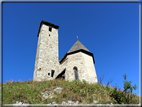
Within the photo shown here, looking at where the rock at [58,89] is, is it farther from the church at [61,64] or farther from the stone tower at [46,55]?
the stone tower at [46,55]

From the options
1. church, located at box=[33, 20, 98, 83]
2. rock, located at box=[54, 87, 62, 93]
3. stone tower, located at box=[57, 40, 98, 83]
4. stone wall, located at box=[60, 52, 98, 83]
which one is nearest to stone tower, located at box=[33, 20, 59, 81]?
church, located at box=[33, 20, 98, 83]

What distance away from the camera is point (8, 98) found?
6.95 m

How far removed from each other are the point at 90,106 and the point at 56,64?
33.8 ft

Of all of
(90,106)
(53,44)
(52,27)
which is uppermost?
(52,27)

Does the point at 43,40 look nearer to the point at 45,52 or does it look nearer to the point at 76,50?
the point at 45,52

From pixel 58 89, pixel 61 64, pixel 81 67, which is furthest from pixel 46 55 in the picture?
pixel 58 89

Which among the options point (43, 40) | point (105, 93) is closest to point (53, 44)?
point (43, 40)

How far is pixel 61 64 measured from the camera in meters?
16.5

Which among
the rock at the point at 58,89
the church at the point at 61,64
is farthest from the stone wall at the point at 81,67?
the rock at the point at 58,89

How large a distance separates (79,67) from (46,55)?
558 centimetres

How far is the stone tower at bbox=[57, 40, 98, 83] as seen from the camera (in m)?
13.0

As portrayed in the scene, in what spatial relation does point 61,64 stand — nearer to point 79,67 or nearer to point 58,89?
point 79,67

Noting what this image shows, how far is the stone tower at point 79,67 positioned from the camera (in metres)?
13.0

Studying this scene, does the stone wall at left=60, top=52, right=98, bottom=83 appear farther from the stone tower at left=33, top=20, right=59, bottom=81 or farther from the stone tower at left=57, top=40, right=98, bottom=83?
the stone tower at left=33, top=20, right=59, bottom=81
